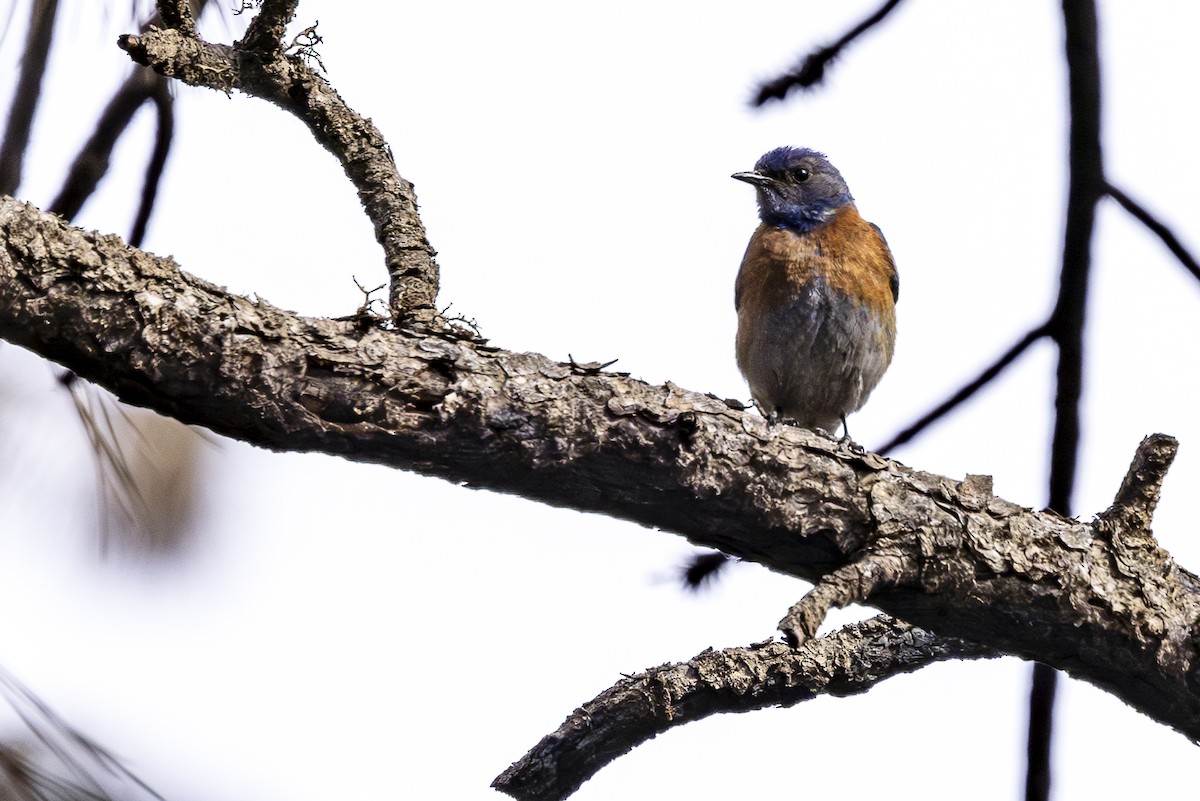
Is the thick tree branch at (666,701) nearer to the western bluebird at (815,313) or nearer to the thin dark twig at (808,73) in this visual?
the thin dark twig at (808,73)

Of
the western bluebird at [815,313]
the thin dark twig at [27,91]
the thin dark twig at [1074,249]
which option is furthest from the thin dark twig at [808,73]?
the western bluebird at [815,313]

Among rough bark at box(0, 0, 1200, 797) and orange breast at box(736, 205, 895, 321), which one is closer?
rough bark at box(0, 0, 1200, 797)

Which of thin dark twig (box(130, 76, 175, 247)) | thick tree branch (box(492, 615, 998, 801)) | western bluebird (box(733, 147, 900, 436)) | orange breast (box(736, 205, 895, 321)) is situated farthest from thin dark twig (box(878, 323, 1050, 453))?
orange breast (box(736, 205, 895, 321))

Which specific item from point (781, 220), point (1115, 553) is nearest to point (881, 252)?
point (781, 220)

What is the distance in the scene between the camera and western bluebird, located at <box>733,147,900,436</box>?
21.2 feet

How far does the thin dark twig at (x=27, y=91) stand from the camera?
2.19 metres

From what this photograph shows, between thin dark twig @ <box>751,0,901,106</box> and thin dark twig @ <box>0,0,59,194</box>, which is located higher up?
thin dark twig @ <box>751,0,901,106</box>

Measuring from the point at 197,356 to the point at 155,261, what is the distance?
0.26 meters

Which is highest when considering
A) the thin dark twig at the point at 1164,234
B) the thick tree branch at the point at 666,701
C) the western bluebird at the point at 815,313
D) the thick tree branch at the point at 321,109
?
the western bluebird at the point at 815,313

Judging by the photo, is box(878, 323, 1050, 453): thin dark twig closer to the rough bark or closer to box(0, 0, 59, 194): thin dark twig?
the rough bark

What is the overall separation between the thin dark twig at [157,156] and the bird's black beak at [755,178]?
4.57 meters

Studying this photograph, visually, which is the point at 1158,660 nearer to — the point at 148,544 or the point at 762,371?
the point at 148,544

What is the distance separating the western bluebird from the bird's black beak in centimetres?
22

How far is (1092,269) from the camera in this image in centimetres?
338
